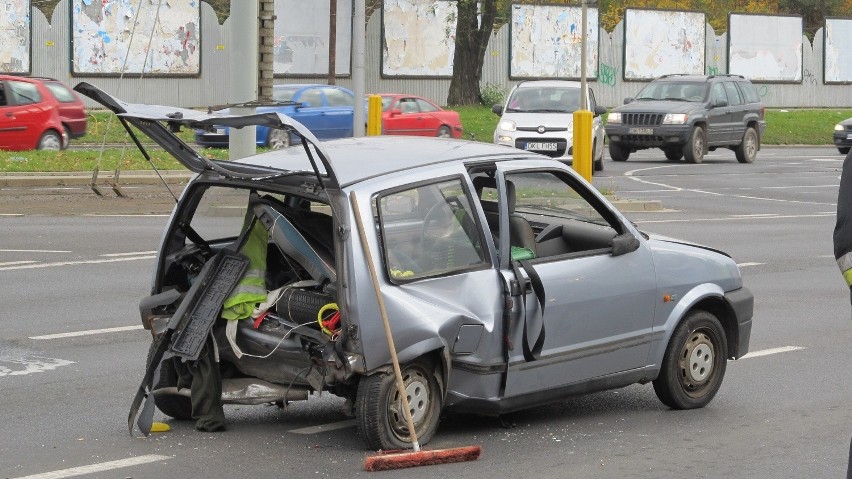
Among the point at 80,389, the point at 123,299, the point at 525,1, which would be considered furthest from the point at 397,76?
the point at 80,389

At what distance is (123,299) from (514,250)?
5.44 m

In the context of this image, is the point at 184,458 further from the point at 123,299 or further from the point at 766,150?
the point at 766,150

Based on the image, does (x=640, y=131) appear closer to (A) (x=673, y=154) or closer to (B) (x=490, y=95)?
(A) (x=673, y=154)

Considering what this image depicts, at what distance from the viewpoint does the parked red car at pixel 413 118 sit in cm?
3219

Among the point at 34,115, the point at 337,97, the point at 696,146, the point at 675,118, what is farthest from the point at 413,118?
the point at 34,115

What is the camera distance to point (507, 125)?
94.8ft

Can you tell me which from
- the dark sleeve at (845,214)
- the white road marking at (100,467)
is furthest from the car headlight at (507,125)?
the dark sleeve at (845,214)

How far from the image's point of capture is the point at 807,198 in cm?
2553

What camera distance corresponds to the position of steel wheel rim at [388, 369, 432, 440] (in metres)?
7.00

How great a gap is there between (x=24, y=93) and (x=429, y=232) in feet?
71.4

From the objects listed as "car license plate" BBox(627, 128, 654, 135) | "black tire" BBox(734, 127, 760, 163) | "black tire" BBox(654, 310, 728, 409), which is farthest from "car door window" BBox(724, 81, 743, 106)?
"black tire" BBox(654, 310, 728, 409)

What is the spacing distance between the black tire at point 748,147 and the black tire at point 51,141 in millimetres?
15304

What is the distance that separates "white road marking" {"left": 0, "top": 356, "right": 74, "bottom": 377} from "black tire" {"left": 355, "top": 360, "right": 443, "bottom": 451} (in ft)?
9.76

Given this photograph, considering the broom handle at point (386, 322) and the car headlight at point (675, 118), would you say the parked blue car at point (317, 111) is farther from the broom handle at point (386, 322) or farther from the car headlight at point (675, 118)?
the broom handle at point (386, 322)
